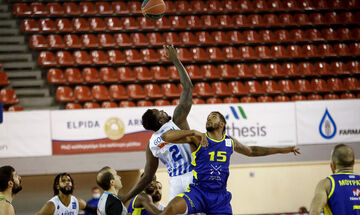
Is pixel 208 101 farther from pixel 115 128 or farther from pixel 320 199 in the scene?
pixel 320 199

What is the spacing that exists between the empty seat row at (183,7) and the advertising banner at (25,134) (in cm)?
484

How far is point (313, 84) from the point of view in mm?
13734

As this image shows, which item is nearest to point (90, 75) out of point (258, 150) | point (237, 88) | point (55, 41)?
point (55, 41)

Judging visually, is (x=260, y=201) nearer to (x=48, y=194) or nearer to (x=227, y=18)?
(x=48, y=194)

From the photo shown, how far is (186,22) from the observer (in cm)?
1492

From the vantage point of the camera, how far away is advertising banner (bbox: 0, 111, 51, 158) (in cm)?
1045

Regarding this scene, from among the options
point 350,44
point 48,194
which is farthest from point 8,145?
point 350,44

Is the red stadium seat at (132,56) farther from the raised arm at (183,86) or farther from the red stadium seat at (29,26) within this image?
the raised arm at (183,86)

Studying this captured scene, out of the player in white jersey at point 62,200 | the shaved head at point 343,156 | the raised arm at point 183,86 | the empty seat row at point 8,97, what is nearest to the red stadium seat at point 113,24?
the empty seat row at point 8,97

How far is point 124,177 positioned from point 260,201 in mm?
3101

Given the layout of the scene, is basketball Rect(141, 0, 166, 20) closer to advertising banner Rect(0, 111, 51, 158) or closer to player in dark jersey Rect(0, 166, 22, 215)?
player in dark jersey Rect(0, 166, 22, 215)

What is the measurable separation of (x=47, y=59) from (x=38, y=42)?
732mm

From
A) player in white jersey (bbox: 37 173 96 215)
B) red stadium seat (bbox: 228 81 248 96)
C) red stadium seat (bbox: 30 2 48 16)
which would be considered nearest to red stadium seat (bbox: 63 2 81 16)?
red stadium seat (bbox: 30 2 48 16)

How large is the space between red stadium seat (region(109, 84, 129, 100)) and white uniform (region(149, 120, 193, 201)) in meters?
7.25
